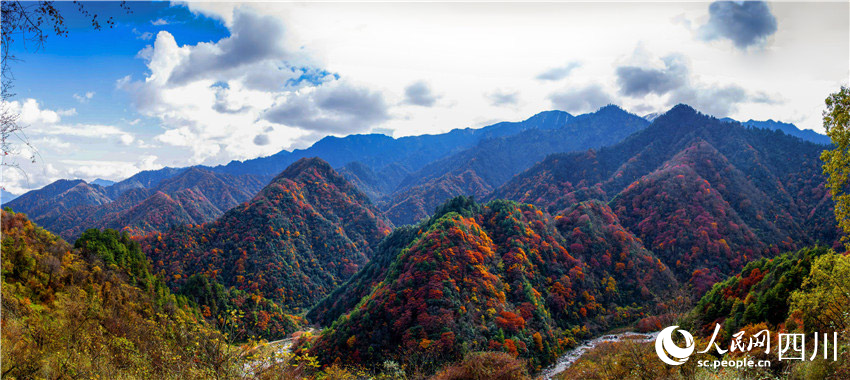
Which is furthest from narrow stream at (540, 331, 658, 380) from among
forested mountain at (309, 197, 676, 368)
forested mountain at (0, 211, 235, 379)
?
forested mountain at (0, 211, 235, 379)

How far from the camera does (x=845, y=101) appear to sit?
16062 millimetres

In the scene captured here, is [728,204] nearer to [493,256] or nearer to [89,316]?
[493,256]

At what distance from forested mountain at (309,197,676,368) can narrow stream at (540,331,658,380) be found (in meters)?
1.74

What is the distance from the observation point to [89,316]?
28891 mm

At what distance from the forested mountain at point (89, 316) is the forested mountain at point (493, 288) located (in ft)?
88.1

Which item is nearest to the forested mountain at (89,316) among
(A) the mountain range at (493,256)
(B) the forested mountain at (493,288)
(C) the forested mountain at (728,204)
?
(A) the mountain range at (493,256)

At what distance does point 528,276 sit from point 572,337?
13.8 meters

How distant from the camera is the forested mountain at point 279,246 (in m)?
109

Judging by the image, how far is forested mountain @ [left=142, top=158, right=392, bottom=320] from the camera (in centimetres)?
10912

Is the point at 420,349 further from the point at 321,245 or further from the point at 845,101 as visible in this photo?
the point at 321,245

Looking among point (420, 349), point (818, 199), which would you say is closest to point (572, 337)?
point (420, 349)

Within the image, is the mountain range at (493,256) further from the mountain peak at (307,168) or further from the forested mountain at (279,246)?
the mountain peak at (307,168)

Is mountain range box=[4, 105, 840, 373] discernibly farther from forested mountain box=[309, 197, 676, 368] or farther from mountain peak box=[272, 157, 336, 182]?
mountain peak box=[272, 157, 336, 182]

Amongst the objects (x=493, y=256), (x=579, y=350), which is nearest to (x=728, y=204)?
(x=579, y=350)
